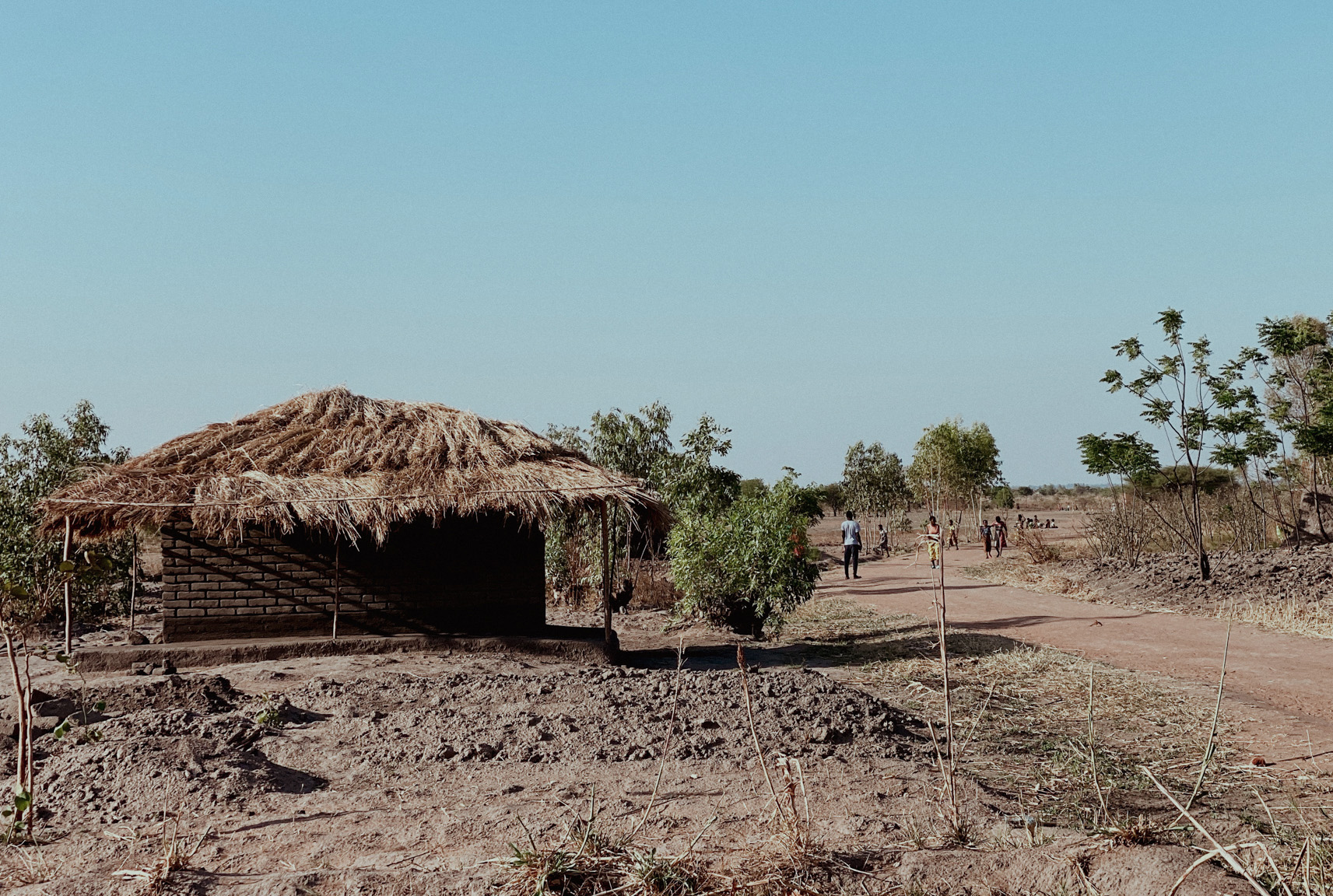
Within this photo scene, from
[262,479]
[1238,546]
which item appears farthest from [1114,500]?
[262,479]

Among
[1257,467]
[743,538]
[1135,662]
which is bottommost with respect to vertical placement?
[1135,662]

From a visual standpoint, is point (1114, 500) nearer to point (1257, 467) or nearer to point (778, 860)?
point (1257, 467)

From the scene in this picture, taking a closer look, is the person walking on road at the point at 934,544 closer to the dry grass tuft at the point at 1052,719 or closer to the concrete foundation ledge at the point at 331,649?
the dry grass tuft at the point at 1052,719

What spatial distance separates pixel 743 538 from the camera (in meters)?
13.5

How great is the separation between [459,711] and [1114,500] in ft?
60.3

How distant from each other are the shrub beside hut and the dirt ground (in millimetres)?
1987

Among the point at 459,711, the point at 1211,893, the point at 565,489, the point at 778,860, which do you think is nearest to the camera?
the point at 1211,893

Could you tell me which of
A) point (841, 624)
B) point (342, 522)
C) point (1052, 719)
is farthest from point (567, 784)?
point (841, 624)

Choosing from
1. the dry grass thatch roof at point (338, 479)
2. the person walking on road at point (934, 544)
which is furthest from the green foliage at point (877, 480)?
the person walking on road at point (934, 544)

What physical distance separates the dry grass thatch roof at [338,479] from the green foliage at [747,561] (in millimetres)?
1612

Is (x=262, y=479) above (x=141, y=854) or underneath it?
above

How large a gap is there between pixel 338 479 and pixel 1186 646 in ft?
33.6

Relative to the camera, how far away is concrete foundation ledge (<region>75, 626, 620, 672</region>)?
429 inches

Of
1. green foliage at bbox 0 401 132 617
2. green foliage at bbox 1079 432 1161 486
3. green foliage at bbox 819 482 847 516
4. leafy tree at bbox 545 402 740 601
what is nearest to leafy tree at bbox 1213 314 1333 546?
green foliage at bbox 1079 432 1161 486
